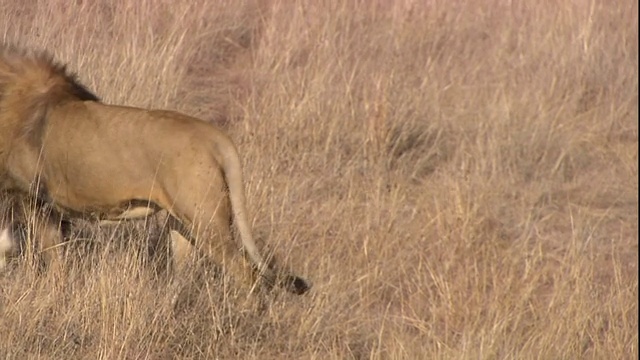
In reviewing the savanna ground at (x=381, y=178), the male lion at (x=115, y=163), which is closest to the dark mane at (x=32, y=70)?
the male lion at (x=115, y=163)

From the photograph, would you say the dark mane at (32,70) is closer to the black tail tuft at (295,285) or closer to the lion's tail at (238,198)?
the lion's tail at (238,198)

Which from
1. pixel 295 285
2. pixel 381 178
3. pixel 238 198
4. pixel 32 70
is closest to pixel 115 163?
pixel 238 198

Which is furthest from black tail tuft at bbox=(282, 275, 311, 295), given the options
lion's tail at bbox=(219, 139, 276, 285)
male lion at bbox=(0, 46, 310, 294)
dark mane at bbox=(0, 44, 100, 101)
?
dark mane at bbox=(0, 44, 100, 101)

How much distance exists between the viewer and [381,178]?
7109 millimetres

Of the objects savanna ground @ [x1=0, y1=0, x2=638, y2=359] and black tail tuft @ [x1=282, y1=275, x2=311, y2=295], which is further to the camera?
black tail tuft @ [x1=282, y1=275, x2=311, y2=295]

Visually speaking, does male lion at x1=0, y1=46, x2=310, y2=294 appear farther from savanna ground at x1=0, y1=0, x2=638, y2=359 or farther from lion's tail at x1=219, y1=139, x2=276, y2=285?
savanna ground at x1=0, y1=0, x2=638, y2=359

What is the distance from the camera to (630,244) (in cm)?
736

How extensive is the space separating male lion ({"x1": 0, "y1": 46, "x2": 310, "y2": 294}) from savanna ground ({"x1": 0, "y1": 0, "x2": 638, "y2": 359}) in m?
0.16

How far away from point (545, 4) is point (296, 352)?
185 inches

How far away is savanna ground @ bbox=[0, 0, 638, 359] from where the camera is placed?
504 cm

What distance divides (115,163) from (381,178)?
2276 millimetres

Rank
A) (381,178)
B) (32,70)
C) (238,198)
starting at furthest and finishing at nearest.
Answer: (381,178) < (32,70) < (238,198)

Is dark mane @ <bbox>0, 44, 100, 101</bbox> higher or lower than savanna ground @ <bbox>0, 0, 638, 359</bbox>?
higher

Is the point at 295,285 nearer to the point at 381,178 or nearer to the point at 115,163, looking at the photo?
the point at 115,163
